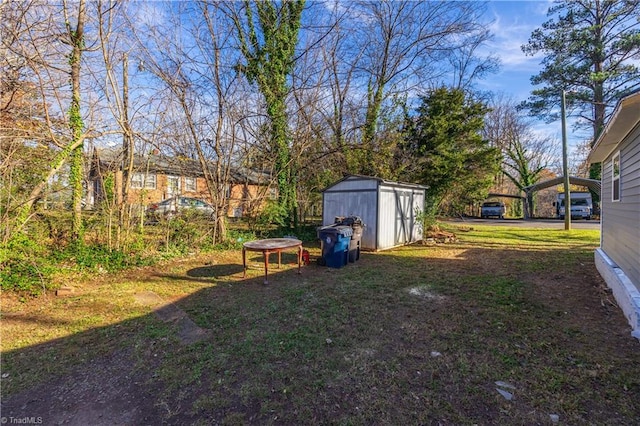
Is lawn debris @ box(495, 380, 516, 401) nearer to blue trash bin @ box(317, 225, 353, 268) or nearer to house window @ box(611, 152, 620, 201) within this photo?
blue trash bin @ box(317, 225, 353, 268)

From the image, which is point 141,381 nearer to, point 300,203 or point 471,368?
point 471,368

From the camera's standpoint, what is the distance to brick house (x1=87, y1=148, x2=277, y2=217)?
6699 millimetres

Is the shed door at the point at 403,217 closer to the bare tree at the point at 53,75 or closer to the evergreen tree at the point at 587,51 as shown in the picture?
the bare tree at the point at 53,75

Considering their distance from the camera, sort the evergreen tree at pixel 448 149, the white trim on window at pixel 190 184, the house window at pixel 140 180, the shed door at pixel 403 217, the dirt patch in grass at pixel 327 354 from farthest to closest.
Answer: the evergreen tree at pixel 448 149 < the shed door at pixel 403 217 < the white trim on window at pixel 190 184 < the house window at pixel 140 180 < the dirt patch in grass at pixel 327 354

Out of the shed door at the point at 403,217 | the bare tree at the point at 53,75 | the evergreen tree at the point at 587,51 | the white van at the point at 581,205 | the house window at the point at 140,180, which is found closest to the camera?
the bare tree at the point at 53,75

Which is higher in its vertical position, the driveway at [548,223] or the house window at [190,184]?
the house window at [190,184]

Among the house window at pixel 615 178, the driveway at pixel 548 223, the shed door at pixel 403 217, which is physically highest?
the house window at pixel 615 178

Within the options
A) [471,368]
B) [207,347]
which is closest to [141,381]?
[207,347]

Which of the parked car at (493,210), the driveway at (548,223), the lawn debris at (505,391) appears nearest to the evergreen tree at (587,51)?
the driveway at (548,223)

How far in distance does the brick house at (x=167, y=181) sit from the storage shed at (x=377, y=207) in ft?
7.44

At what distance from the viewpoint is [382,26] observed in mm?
13320

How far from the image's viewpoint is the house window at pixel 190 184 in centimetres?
900

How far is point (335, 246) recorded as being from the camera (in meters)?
7.00

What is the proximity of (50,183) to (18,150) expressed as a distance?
735mm
